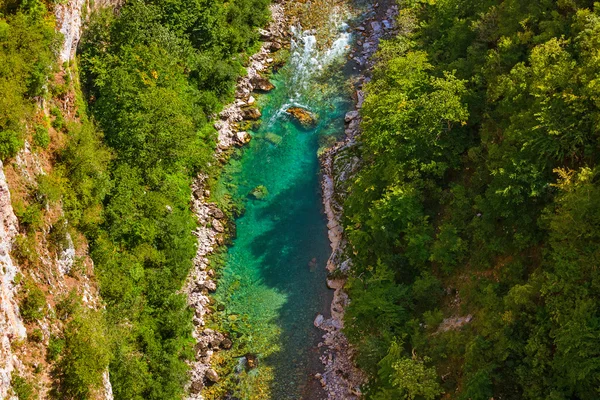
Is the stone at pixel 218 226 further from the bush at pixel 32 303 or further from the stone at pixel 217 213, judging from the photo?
the bush at pixel 32 303

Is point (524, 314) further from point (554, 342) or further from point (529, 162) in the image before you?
point (529, 162)

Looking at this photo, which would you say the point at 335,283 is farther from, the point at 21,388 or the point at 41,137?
the point at 21,388

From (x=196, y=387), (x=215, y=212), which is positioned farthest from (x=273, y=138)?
(x=196, y=387)

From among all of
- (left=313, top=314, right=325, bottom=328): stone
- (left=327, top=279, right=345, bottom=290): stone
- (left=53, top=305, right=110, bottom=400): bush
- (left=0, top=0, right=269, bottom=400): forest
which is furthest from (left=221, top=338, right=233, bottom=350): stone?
Answer: (left=53, top=305, right=110, bottom=400): bush

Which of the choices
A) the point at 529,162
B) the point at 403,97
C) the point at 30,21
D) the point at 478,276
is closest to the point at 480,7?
the point at 403,97

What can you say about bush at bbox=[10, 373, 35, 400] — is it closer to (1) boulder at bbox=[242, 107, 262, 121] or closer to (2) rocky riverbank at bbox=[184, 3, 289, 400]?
(2) rocky riverbank at bbox=[184, 3, 289, 400]

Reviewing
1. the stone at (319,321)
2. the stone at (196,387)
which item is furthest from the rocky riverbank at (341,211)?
the stone at (196,387)
